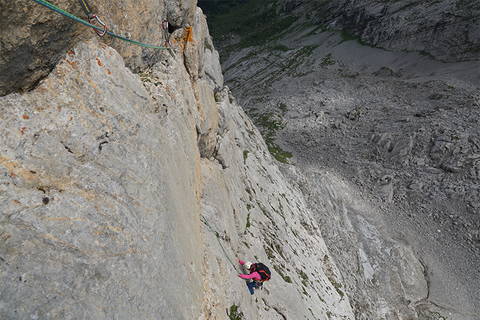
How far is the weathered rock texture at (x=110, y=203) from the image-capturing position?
558 centimetres

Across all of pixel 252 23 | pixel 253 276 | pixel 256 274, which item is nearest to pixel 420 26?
pixel 256 274

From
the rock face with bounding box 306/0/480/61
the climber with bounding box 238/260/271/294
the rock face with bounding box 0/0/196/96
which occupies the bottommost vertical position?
the rock face with bounding box 306/0/480/61

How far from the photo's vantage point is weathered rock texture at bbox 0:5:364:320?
18.3 ft

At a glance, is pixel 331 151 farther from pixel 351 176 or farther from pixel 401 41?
pixel 401 41

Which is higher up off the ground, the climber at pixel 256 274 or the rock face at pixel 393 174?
the climber at pixel 256 274

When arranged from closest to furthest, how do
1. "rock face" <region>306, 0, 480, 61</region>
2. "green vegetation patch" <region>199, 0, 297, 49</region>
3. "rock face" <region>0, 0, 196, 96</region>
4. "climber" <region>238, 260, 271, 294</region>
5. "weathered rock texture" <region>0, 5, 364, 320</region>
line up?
"weathered rock texture" <region>0, 5, 364, 320</region> < "rock face" <region>0, 0, 196, 96</region> < "climber" <region>238, 260, 271, 294</region> < "rock face" <region>306, 0, 480, 61</region> < "green vegetation patch" <region>199, 0, 297, 49</region>

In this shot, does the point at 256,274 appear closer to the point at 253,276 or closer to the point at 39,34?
the point at 253,276

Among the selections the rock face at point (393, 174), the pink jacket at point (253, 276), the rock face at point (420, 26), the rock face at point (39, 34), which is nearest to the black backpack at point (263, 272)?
the pink jacket at point (253, 276)

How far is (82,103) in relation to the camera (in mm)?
7488

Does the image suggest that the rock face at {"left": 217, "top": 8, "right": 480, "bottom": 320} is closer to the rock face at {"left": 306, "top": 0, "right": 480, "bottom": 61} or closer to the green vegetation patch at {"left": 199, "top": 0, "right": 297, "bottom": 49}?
the rock face at {"left": 306, "top": 0, "right": 480, "bottom": 61}

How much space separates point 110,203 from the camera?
23.8ft

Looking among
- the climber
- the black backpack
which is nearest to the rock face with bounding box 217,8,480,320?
the climber

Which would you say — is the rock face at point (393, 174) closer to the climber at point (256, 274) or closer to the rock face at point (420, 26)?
the rock face at point (420, 26)

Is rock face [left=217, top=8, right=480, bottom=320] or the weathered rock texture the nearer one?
the weathered rock texture
